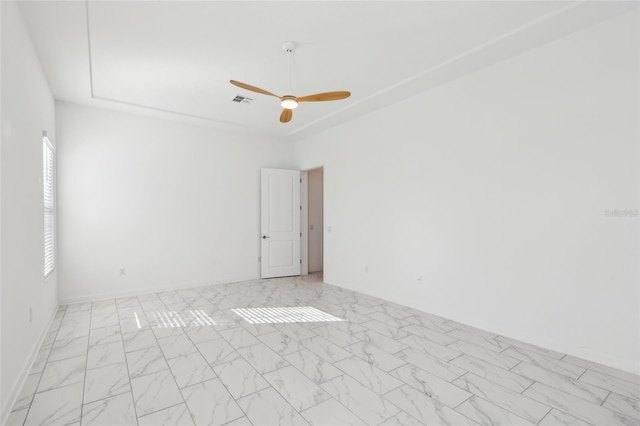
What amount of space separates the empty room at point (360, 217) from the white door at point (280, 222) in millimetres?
1220

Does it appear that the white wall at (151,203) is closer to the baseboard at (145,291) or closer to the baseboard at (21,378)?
the baseboard at (145,291)

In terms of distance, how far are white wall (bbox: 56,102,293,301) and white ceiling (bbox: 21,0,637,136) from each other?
831 millimetres

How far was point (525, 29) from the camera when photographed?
285 centimetres

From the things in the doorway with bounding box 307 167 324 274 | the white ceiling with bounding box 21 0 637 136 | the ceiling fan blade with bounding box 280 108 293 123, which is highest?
the white ceiling with bounding box 21 0 637 136

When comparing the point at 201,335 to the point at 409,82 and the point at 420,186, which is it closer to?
the point at 420,186

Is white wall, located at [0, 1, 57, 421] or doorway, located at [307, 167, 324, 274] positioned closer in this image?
white wall, located at [0, 1, 57, 421]

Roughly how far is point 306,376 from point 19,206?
2.57 meters

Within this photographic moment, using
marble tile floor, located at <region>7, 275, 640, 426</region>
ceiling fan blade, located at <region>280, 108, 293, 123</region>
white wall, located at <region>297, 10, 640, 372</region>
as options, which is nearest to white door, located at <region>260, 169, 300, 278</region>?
white wall, located at <region>297, 10, 640, 372</region>

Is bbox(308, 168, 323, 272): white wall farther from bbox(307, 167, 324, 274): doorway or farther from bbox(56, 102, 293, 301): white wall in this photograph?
bbox(56, 102, 293, 301): white wall

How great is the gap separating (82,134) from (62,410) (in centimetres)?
397

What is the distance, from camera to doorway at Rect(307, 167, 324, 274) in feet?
23.7

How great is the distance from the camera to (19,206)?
2512 millimetres

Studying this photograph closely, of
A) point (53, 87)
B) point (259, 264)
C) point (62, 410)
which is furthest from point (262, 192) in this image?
point (62, 410)

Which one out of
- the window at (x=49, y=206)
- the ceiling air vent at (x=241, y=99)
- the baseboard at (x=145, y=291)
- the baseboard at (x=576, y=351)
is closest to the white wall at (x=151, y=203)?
the baseboard at (x=145, y=291)
